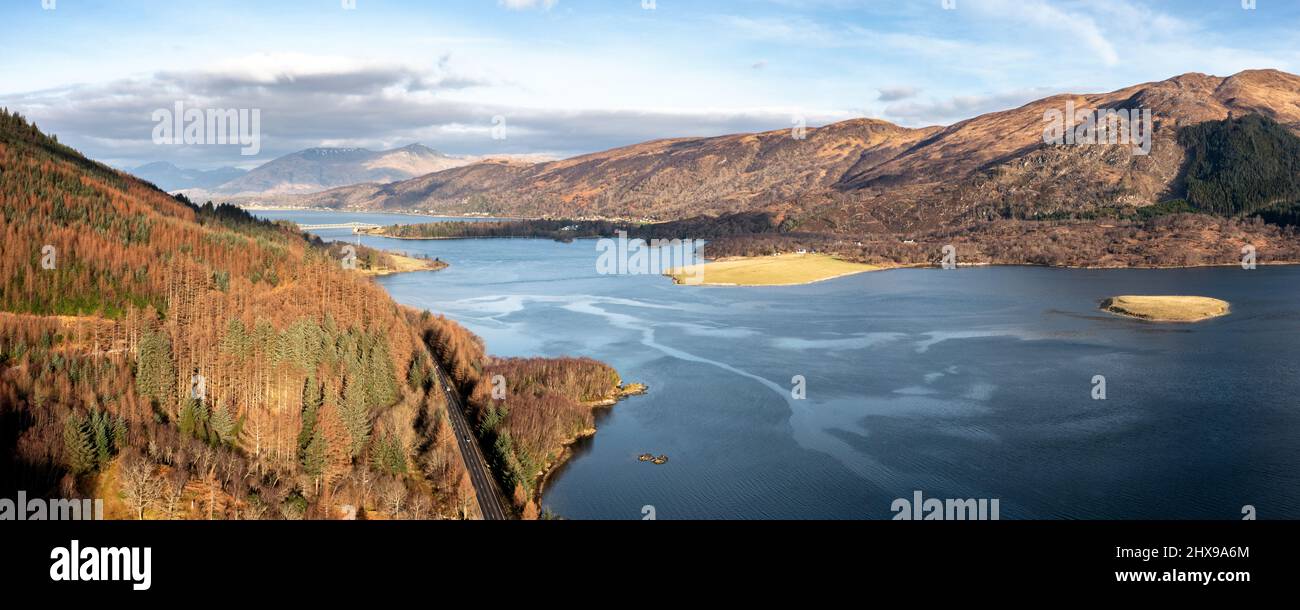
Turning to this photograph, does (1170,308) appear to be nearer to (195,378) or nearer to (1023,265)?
(1023,265)

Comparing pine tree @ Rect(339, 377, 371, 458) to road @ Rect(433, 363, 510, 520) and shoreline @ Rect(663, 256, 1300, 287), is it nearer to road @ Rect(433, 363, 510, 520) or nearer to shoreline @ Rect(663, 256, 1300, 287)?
road @ Rect(433, 363, 510, 520)

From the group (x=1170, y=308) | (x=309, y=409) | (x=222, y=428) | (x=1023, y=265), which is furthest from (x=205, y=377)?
(x=1023, y=265)

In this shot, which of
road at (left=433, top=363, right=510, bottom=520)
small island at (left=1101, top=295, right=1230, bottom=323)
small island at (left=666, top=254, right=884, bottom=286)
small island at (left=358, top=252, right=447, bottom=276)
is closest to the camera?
road at (left=433, top=363, right=510, bottom=520)

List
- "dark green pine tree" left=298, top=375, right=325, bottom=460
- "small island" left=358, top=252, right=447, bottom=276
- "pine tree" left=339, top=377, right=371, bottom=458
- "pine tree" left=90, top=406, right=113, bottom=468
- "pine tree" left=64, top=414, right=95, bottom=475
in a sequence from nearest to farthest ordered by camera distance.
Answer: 1. "pine tree" left=64, top=414, right=95, bottom=475
2. "pine tree" left=90, top=406, right=113, bottom=468
3. "dark green pine tree" left=298, top=375, right=325, bottom=460
4. "pine tree" left=339, top=377, right=371, bottom=458
5. "small island" left=358, top=252, right=447, bottom=276

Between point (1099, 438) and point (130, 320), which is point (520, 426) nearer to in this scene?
point (130, 320)

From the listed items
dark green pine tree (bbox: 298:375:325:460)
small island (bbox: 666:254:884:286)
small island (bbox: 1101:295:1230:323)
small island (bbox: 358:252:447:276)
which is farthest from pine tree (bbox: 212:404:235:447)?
small island (bbox: 358:252:447:276)

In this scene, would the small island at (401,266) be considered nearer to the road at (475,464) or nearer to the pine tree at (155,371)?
the road at (475,464)
